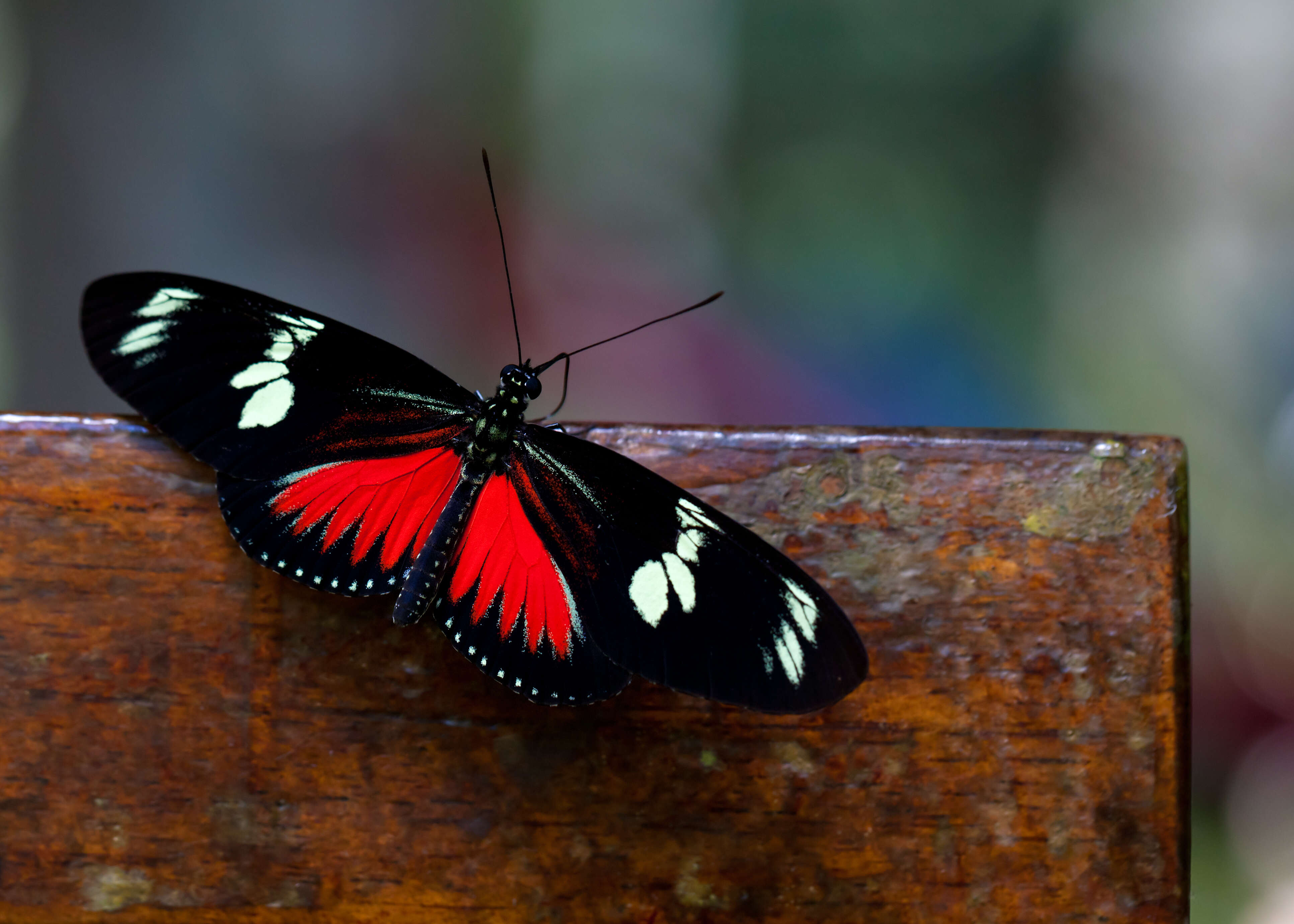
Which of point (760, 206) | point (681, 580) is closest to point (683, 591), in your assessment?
point (681, 580)

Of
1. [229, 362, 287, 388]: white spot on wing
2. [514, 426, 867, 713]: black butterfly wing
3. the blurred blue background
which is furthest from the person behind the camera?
the blurred blue background

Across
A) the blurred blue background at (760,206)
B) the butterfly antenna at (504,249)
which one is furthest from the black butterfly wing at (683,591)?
the blurred blue background at (760,206)

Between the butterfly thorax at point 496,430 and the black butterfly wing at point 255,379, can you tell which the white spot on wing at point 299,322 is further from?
the butterfly thorax at point 496,430

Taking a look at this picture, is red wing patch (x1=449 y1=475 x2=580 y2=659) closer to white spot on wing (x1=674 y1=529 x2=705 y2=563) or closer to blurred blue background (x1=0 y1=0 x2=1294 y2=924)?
white spot on wing (x1=674 y1=529 x2=705 y2=563)

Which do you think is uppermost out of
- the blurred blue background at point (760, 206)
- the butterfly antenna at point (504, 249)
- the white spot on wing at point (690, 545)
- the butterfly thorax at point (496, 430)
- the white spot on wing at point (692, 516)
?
the blurred blue background at point (760, 206)

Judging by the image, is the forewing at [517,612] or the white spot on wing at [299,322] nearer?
the forewing at [517,612]

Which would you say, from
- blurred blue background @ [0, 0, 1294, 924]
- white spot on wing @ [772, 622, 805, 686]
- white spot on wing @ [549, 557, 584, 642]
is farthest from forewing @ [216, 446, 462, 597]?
blurred blue background @ [0, 0, 1294, 924]

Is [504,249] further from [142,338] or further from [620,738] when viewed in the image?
[620,738]

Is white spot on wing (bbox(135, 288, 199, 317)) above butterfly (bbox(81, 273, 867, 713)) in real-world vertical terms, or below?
above
